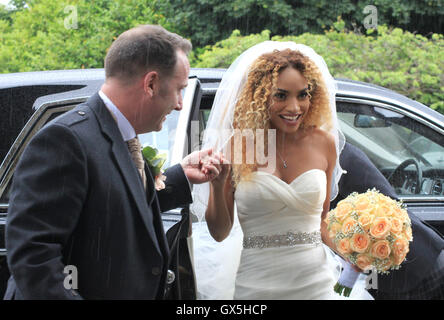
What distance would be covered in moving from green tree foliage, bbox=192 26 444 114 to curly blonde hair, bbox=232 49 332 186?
447 cm

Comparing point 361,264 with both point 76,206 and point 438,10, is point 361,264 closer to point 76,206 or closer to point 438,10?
point 76,206

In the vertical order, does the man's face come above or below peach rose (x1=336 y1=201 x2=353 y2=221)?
above

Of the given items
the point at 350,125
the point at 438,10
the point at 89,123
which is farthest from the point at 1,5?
the point at 89,123

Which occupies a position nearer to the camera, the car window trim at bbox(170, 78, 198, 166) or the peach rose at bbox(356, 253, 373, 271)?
the peach rose at bbox(356, 253, 373, 271)

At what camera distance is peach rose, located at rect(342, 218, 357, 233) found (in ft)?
8.33

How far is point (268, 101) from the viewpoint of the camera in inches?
112

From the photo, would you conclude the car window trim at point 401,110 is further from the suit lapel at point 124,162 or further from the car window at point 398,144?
the suit lapel at point 124,162

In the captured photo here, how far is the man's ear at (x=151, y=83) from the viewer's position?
199 centimetres

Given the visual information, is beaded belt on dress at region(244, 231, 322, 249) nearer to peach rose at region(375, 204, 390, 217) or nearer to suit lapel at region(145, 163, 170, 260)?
peach rose at region(375, 204, 390, 217)

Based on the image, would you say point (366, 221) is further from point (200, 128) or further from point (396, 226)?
point (200, 128)

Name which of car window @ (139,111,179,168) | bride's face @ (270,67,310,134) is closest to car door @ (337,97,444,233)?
bride's face @ (270,67,310,134)

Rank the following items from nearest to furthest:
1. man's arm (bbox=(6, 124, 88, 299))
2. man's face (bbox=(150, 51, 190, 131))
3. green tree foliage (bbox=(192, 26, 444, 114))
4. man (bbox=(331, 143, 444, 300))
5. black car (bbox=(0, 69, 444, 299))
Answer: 1. man's arm (bbox=(6, 124, 88, 299))
2. man's face (bbox=(150, 51, 190, 131))
3. black car (bbox=(0, 69, 444, 299))
4. man (bbox=(331, 143, 444, 300))
5. green tree foliage (bbox=(192, 26, 444, 114))

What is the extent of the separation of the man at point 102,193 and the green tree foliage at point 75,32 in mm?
7607

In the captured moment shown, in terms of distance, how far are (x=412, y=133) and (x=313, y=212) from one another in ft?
3.46
